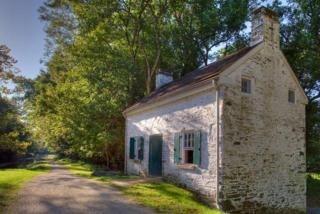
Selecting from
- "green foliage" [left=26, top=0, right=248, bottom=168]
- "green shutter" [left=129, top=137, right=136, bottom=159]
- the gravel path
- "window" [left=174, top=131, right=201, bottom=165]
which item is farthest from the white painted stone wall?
"green foliage" [left=26, top=0, right=248, bottom=168]

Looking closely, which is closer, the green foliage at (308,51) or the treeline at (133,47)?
the green foliage at (308,51)

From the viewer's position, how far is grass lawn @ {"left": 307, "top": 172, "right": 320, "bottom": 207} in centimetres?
1800

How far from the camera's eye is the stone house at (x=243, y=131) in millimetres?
11609

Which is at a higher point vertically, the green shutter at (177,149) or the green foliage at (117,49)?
the green foliage at (117,49)

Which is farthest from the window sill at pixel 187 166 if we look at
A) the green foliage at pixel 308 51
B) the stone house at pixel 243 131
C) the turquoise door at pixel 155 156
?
the green foliage at pixel 308 51

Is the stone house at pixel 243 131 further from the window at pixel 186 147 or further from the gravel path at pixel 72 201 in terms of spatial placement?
the gravel path at pixel 72 201

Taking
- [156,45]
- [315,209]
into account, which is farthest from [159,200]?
[156,45]

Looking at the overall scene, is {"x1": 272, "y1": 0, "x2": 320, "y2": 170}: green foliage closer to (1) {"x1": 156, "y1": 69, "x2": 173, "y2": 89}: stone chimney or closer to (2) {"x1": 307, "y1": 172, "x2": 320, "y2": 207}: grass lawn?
(2) {"x1": 307, "y1": 172, "x2": 320, "y2": 207}: grass lawn

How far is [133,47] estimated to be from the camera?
2481cm

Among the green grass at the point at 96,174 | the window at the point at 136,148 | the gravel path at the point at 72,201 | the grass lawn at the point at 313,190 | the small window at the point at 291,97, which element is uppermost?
the small window at the point at 291,97

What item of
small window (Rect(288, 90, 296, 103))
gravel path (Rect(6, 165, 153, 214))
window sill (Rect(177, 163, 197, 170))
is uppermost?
small window (Rect(288, 90, 296, 103))

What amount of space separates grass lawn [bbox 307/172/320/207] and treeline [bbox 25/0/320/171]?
1.41m

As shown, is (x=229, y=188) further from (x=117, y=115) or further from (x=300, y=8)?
(x=300, y=8)

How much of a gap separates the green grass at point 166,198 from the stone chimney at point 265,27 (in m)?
7.14
